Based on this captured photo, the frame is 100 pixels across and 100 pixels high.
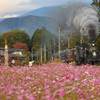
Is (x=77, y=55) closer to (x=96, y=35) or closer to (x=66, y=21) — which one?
(x=96, y=35)

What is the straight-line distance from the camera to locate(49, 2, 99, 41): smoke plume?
34.2m

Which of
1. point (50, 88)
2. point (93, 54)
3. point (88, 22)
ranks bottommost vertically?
point (50, 88)

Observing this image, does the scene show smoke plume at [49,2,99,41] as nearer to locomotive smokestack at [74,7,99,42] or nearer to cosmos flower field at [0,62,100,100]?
locomotive smokestack at [74,7,99,42]

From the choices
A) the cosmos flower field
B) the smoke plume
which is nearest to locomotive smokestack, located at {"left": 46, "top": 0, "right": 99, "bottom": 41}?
the smoke plume

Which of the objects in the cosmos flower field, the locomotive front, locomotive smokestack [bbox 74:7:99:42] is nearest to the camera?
the cosmos flower field

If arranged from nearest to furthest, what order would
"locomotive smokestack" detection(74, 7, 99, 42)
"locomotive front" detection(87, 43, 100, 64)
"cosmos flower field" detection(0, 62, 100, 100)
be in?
1. "cosmos flower field" detection(0, 62, 100, 100)
2. "locomotive front" detection(87, 43, 100, 64)
3. "locomotive smokestack" detection(74, 7, 99, 42)

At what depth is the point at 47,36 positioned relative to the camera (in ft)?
373

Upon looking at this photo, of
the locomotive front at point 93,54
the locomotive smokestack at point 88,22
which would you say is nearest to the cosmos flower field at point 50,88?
the locomotive front at point 93,54

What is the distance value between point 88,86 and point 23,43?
113585 millimetres

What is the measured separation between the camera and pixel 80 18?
3959 cm

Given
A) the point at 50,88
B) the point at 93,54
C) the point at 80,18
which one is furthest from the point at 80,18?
the point at 50,88

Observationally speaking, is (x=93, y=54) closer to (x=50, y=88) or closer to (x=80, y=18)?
(x=80, y=18)

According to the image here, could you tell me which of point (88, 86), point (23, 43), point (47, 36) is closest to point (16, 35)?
point (23, 43)

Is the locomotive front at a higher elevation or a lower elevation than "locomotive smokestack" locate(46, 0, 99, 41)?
lower
